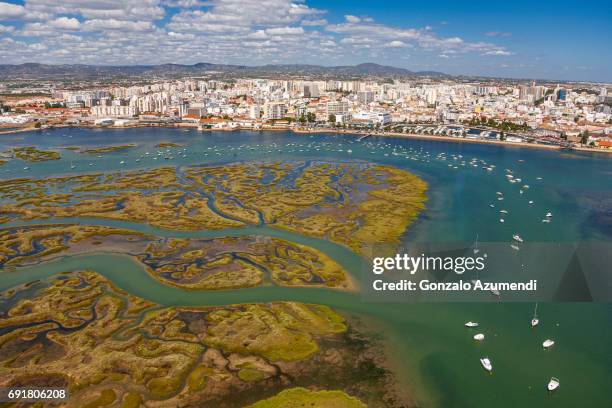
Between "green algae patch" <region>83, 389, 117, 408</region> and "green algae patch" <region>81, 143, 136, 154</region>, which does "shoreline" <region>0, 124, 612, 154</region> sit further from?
"green algae patch" <region>83, 389, 117, 408</region>

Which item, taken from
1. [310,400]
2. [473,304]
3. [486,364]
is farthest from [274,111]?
[310,400]

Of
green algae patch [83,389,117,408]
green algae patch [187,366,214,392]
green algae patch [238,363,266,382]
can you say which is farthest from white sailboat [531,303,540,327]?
green algae patch [83,389,117,408]

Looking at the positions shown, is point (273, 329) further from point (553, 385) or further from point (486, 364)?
point (553, 385)

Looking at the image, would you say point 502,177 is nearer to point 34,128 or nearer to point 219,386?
point 219,386

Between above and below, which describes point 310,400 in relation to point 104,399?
above

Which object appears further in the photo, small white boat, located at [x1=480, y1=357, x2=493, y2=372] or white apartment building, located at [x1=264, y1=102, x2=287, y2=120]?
white apartment building, located at [x1=264, y1=102, x2=287, y2=120]

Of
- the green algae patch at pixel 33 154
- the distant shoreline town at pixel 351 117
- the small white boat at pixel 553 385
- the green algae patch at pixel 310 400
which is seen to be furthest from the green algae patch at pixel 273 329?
the distant shoreline town at pixel 351 117
